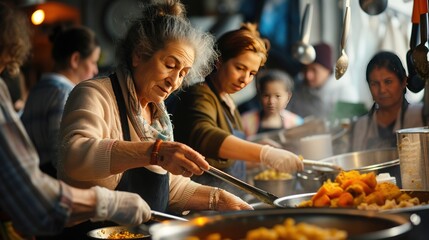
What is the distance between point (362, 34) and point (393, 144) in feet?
9.55

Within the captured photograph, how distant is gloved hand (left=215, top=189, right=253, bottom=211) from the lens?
10.1ft

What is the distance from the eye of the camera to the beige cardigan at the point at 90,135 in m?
2.65

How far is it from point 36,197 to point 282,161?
177cm

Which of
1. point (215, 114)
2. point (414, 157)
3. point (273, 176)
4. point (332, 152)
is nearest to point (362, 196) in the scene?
point (414, 157)

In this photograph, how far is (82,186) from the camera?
2.81 metres

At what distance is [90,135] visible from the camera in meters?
2.68

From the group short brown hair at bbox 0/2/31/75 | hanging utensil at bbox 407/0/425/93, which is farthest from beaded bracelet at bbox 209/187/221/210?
short brown hair at bbox 0/2/31/75

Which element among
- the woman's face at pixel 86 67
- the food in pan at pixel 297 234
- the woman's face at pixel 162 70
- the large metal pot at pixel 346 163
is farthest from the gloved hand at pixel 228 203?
the woman's face at pixel 86 67

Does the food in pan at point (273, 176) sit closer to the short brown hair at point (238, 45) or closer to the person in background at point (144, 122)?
the short brown hair at point (238, 45)

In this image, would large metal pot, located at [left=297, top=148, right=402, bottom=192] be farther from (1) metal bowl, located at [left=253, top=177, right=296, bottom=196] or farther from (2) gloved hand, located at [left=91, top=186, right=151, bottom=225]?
(2) gloved hand, located at [left=91, top=186, right=151, bottom=225]

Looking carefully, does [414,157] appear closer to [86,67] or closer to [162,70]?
[162,70]

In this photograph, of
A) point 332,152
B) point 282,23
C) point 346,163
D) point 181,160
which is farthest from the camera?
point 282,23

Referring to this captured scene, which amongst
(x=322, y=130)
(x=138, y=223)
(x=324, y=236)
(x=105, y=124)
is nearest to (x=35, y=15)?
(x=322, y=130)

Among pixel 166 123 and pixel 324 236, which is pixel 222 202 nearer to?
pixel 166 123
